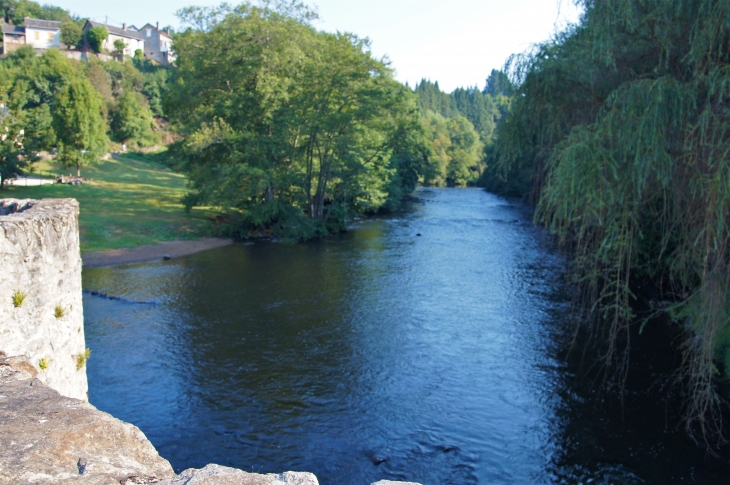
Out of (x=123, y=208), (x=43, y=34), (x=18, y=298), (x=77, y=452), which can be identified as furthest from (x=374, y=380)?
(x=43, y=34)

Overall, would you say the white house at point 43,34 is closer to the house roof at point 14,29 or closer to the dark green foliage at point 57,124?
the house roof at point 14,29

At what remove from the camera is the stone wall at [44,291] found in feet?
21.6

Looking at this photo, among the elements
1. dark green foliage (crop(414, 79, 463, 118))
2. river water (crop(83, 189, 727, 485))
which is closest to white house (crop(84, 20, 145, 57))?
dark green foliage (crop(414, 79, 463, 118))

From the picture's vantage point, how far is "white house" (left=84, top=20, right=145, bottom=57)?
96.5 metres

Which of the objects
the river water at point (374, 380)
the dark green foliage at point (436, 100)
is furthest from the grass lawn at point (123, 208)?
the dark green foliage at point (436, 100)

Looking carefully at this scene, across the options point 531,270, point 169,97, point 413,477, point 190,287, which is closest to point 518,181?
point 531,270

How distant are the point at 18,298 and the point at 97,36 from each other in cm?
9915

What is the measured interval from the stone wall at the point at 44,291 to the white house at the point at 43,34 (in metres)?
100

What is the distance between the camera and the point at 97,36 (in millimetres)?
91500

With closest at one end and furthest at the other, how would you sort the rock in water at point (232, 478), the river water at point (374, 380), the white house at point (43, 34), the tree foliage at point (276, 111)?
the rock in water at point (232, 478), the river water at point (374, 380), the tree foliage at point (276, 111), the white house at point (43, 34)

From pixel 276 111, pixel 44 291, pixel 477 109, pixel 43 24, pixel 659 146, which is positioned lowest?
pixel 44 291

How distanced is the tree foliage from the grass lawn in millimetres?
2398

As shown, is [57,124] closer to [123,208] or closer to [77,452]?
[123,208]

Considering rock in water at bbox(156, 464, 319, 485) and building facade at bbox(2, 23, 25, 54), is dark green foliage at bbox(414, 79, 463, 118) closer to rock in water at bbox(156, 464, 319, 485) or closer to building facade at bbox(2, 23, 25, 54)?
building facade at bbox(2, 23, 25, 54)
